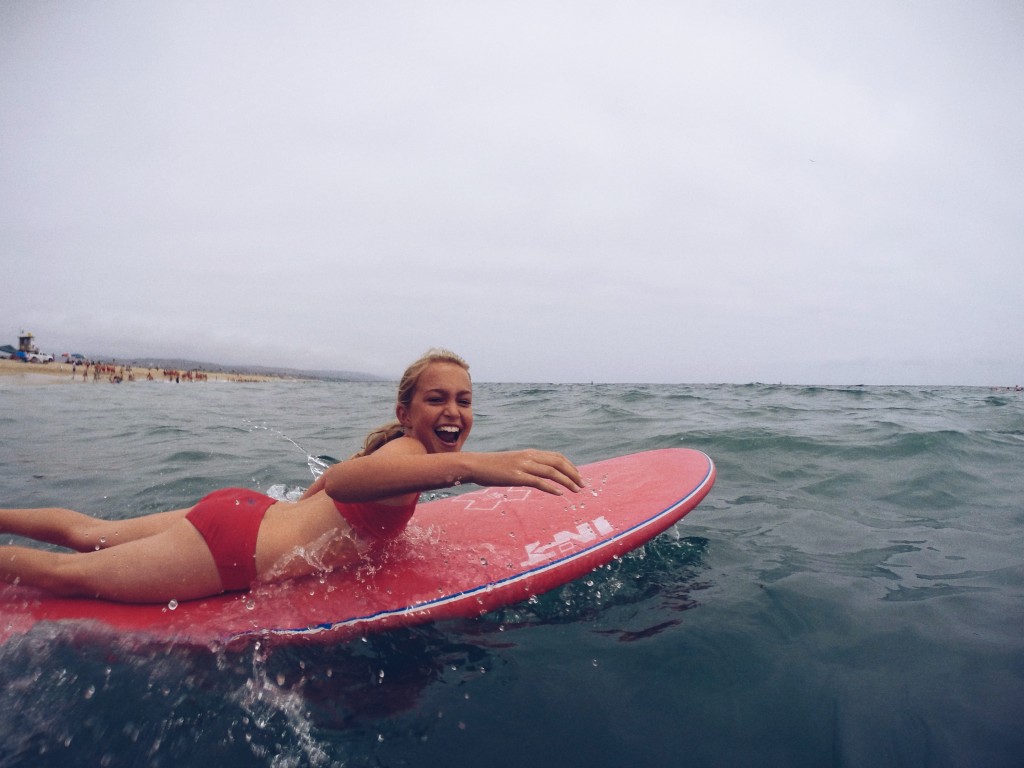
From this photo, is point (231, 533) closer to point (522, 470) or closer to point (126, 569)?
point (126, 569)

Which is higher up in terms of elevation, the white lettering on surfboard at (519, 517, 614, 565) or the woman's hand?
the woman's hand

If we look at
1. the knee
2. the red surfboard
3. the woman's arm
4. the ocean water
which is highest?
the woman's arm

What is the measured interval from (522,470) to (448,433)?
0.77 m

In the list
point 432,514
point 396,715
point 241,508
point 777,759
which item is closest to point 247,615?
point 241,508

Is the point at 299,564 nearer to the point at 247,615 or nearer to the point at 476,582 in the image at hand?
the point at 247,615

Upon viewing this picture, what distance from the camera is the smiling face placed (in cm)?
256

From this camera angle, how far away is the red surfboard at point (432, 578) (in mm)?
2266

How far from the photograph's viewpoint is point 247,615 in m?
2.35

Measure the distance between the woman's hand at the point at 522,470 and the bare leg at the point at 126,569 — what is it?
1.48 m

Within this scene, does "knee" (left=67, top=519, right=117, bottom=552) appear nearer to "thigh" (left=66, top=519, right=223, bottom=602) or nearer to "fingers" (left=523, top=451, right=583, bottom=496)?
"thigh" (left=66, top=519, right=223, bottom=602)

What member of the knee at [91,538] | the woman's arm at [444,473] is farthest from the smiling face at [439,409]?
the knee at [91,538]

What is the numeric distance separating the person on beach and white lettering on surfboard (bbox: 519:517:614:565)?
0.62 m

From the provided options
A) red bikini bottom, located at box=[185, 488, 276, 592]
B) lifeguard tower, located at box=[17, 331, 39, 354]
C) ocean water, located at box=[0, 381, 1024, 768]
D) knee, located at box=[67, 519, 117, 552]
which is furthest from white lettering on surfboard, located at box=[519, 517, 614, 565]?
lifeguard tower, located at box=[17, 331, 39, 354]

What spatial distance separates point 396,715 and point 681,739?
1024mm
